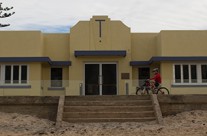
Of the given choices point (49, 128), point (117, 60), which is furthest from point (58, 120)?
point (117, 60)

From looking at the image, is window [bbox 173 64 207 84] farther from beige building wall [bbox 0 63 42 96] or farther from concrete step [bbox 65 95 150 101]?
beige building wall [bbox 0 63 42 96]

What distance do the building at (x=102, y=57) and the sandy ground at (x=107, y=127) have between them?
645 centimetres

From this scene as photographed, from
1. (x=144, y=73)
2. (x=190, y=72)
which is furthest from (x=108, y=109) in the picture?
(x=190, y=72)

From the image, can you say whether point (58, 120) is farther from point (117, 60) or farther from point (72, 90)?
point (117, 60)

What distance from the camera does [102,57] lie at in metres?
24.9

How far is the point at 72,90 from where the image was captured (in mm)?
21438

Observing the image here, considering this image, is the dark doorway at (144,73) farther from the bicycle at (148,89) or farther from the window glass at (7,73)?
the window glass at (7,73)

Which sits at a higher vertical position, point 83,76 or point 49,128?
point 83,76

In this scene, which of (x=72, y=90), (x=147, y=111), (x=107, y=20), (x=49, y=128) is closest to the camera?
(x=49, y=128)

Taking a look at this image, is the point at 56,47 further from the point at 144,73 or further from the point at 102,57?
the point at 144,73

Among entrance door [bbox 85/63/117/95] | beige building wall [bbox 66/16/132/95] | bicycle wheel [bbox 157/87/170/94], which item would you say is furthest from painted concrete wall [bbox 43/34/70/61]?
bicycle wheel [bbox 157/87/170/94]

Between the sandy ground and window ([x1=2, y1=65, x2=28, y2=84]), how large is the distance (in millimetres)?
7312

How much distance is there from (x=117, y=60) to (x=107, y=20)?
2902 millimetres

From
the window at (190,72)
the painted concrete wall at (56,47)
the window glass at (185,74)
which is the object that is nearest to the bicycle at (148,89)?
the window glass at (185,74)
